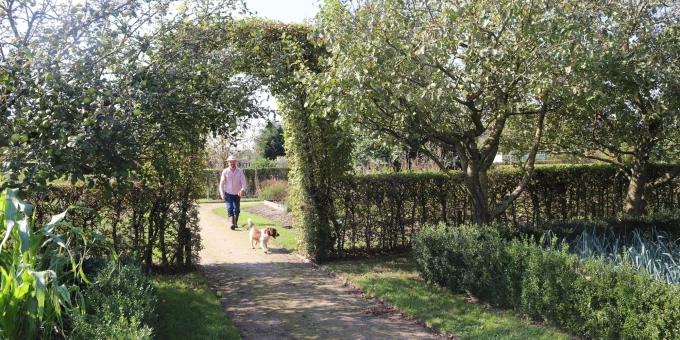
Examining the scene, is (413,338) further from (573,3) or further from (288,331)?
(573,3)

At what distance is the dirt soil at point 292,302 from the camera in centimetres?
552

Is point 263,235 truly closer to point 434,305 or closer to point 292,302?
point 292,302

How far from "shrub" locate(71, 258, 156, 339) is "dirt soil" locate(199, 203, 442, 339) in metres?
1.36

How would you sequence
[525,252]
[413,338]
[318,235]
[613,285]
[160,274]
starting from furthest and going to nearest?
[318,235] → [160,274] → [525,252] → [413,338] → [613,285]

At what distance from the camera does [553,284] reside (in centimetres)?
525

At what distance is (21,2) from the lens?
5.86 metres

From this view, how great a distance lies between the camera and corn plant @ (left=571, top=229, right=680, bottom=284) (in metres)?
5.08

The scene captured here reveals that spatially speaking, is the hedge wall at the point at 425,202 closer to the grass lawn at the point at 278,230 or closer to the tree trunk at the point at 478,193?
the tree trunk at the point at 478,193

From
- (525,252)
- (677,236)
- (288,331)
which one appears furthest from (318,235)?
(677,236)

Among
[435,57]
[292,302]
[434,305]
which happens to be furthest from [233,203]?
[435,57]

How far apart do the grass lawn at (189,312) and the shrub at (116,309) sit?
2.00 feet

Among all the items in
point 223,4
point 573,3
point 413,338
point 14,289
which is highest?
point 223,4

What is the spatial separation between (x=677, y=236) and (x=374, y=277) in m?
4.82

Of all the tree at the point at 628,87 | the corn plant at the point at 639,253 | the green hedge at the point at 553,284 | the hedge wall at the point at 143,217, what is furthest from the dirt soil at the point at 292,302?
the tree at the point at 628,87
